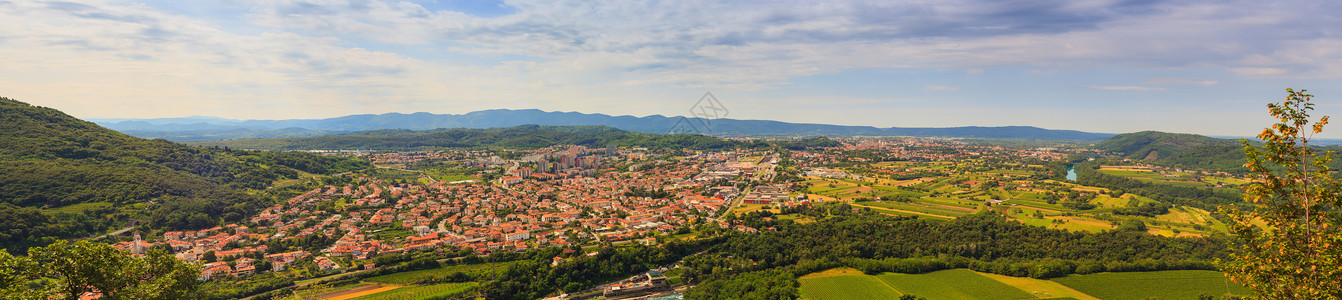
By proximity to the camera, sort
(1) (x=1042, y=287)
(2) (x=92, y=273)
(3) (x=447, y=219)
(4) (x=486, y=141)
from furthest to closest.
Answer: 1. (4) (x=486, y=141)
2. (3) (x=447, y=219)
3. (1) (x=1042, y=287)
4. (2) (x=92, y=273)

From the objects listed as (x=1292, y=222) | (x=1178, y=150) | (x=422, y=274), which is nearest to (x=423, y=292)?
(x=422, y=274)

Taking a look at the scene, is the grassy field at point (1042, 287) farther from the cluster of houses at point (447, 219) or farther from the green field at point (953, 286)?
the cluster of houses at point (447, 219)

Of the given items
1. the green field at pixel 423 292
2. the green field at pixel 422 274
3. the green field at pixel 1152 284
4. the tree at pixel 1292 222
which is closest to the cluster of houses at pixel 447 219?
the green field at pixel 422 274

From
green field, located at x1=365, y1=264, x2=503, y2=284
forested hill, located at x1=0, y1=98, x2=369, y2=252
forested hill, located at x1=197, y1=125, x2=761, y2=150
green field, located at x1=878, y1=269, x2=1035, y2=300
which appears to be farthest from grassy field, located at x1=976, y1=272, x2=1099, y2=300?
forested hill, located at x1=197, y1=125, x2=761, y2=150

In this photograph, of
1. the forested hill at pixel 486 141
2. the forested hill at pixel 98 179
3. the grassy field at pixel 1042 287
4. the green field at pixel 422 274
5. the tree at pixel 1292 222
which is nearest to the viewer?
the tree at pixel 1292 222

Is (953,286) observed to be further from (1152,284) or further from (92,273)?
(92,273)

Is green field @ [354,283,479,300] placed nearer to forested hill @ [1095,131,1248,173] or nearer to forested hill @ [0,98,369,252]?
forested hill @ [0,98,369,252]
